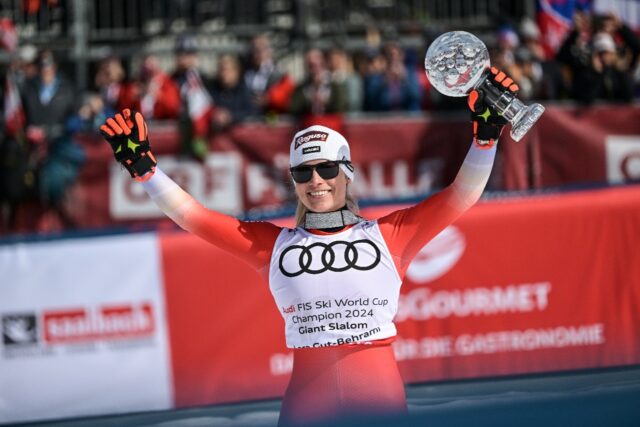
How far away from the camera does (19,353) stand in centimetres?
820

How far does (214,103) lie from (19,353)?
11.9ft

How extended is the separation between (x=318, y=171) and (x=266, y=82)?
20.9 ft

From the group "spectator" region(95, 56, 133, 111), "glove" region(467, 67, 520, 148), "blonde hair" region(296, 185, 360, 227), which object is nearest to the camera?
"glove" region(467, 67, 520, 148)

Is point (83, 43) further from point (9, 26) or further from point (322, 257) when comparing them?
point (322, 257)

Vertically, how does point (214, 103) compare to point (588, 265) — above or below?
above

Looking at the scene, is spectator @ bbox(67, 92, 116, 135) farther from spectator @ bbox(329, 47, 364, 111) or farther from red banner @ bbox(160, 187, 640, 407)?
red banner @ bbox(160, 187, 640, 407)

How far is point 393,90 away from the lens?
10750 millimetres

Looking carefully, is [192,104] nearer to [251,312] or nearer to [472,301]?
[251,312]

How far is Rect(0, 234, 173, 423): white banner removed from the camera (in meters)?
8.15

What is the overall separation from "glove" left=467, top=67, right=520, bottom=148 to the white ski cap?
0.61 m

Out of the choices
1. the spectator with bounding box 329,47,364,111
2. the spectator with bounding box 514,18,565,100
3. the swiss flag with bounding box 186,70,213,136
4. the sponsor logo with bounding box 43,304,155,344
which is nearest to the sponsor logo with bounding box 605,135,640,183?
the spectator with bounding box 514,18,565,100

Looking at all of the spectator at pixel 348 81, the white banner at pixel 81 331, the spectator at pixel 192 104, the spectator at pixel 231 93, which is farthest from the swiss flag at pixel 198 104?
the white banner at pixel 81 331

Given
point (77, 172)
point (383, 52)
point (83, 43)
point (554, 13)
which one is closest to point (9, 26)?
point (83, 43)

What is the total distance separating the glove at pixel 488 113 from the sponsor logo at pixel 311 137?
0.66 metres
